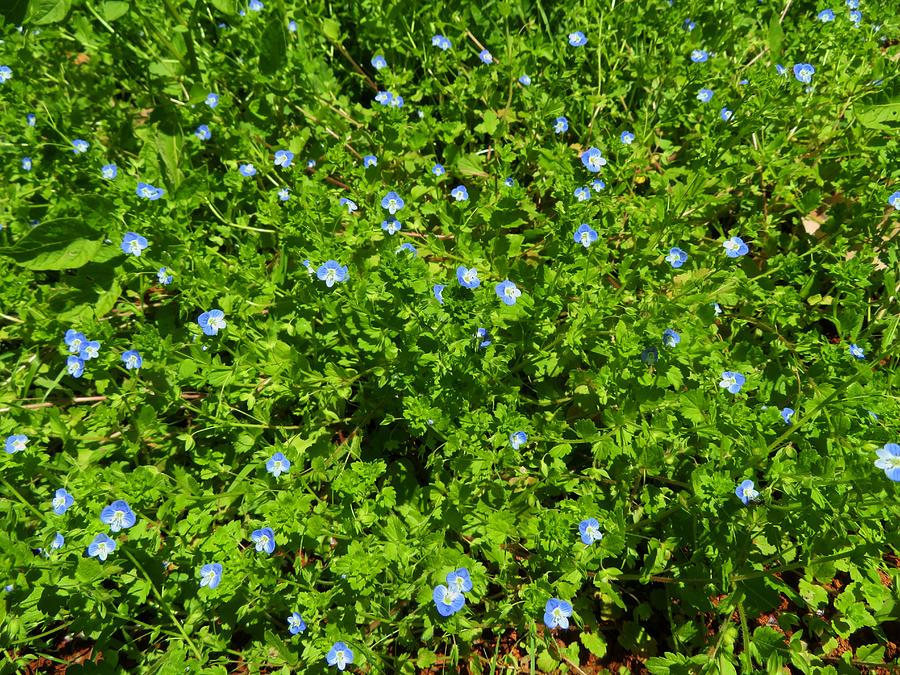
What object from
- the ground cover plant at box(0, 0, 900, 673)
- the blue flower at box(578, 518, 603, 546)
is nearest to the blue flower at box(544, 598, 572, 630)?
the ground cover plant at box(0, 0, 900, 673)

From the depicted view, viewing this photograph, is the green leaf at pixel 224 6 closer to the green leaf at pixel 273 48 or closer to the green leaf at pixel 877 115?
the green leaf at pixel 273 48

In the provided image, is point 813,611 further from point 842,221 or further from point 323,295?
point 323,295

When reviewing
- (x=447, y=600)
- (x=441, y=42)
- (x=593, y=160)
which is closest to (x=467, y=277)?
(x=593, y=160)

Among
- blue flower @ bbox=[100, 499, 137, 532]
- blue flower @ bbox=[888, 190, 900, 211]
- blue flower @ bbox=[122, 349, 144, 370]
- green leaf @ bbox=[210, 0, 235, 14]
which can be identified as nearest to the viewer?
blue flower @ bbox=[100, 499, 137, 532]

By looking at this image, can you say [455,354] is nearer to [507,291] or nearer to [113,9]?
[507,291]

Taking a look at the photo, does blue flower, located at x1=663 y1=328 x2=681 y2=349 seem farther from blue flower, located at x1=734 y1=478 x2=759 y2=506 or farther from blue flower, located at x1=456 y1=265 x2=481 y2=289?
blue flower, located at x1=456 y1=265 x2=481 y2=289

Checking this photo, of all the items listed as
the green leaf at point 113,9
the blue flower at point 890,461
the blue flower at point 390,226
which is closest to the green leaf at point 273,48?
the green leaf at point 113,9
